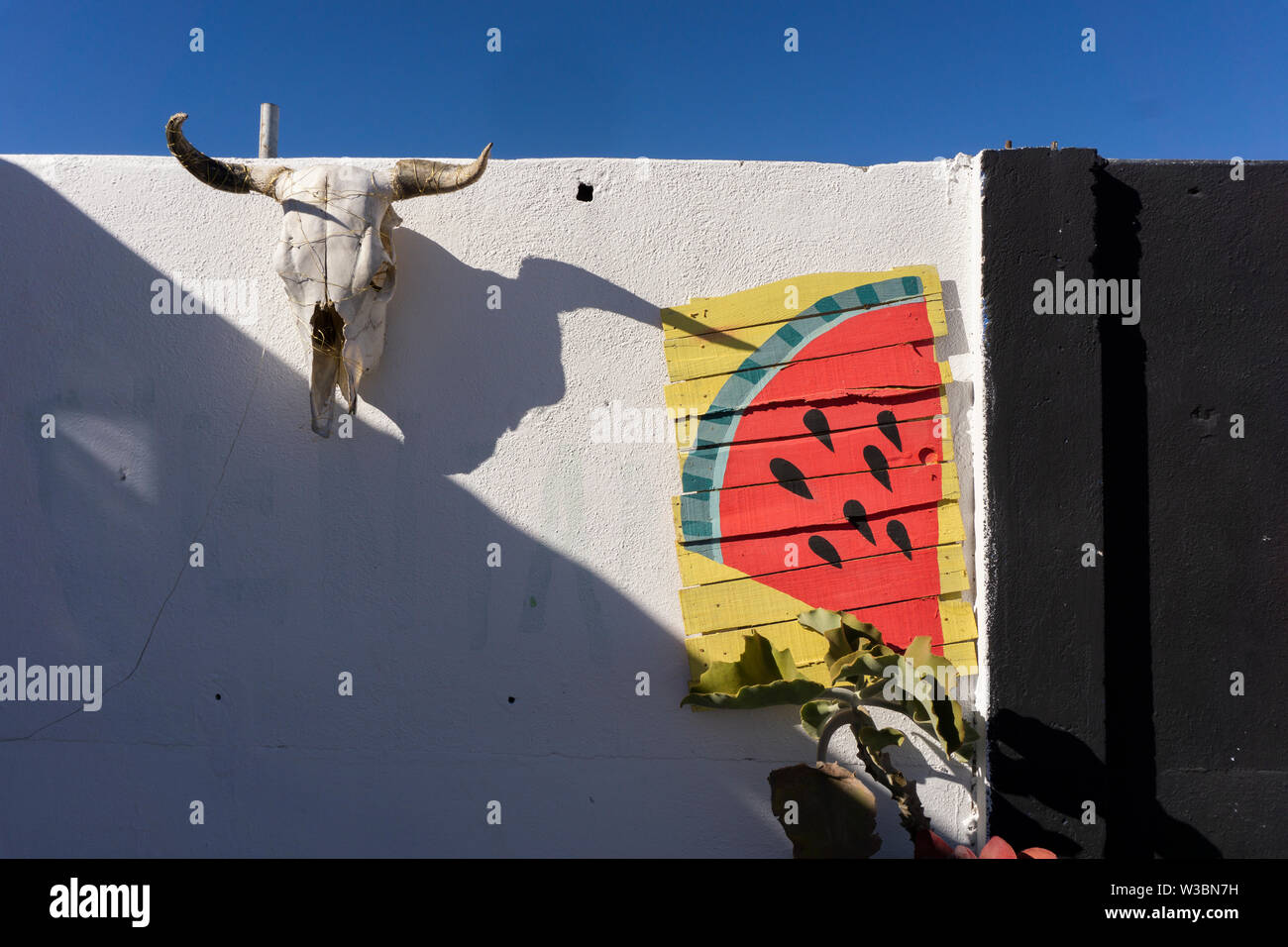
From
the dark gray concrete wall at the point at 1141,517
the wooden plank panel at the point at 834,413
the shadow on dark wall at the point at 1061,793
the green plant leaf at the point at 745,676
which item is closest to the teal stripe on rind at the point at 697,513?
the wooden plank panel at the point at 834,413

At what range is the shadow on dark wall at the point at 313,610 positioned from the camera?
3.43 metres

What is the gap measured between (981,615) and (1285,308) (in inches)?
63.6

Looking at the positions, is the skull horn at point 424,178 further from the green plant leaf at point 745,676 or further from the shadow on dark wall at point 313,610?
the green plant leaf at point 745,676

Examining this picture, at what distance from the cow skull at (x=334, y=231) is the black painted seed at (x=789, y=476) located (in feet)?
5.10

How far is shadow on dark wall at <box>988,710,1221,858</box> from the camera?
3193mm

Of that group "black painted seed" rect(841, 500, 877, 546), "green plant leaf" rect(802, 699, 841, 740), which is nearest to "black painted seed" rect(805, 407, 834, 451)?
"black painted seed" rect(841, 500, 877, 546)

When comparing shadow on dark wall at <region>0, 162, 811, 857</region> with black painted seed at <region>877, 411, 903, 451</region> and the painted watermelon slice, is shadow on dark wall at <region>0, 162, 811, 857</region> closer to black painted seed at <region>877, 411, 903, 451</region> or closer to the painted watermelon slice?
the painted watermelon slice

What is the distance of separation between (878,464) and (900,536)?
0.97 ft

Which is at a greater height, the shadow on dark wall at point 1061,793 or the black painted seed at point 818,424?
the black painted seed at point 818,424

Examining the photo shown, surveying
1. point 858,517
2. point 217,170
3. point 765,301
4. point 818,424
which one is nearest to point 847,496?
point 858,517

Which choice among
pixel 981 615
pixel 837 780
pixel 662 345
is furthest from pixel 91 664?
pixel 981 615

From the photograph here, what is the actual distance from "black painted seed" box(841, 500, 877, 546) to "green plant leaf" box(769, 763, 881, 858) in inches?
34.8

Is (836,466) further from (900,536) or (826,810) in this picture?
(826,810)

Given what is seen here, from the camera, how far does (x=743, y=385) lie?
11.3ft
